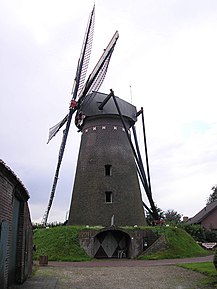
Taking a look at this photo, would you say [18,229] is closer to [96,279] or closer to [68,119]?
[96,279]

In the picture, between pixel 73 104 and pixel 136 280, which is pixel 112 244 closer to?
pixel 73 104

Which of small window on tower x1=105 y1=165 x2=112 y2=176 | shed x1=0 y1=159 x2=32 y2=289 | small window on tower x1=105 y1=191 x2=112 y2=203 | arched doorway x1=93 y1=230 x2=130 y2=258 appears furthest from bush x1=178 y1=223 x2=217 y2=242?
shed x1=0 y1=159 x2=32 y2=289

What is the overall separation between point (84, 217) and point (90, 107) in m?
8.96

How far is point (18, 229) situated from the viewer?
1171 cm

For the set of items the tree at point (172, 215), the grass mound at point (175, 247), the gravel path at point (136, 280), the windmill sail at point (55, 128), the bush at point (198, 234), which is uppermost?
the windmill sail at point (55, 128)

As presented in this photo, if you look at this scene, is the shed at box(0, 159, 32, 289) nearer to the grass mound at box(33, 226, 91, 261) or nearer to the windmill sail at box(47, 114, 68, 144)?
the grass mound at box(33, 226, 91, 261)

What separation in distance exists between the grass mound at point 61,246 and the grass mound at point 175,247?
13.8 feet

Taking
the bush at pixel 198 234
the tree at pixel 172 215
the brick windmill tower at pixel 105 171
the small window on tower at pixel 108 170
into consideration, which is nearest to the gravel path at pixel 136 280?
the brick windmill tower at pixel 105 171

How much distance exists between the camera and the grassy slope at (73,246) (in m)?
22.8

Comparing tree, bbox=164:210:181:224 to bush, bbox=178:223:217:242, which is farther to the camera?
tree, bbox=164:210:181:224

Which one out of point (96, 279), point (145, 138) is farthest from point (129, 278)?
point (145, 138)

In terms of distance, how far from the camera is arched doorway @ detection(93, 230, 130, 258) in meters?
24.8

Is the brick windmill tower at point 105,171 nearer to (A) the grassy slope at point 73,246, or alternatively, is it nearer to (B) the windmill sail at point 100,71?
(B) the windmill sail at point 100,71

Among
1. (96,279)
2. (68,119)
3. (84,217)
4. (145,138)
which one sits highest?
(68,119)
